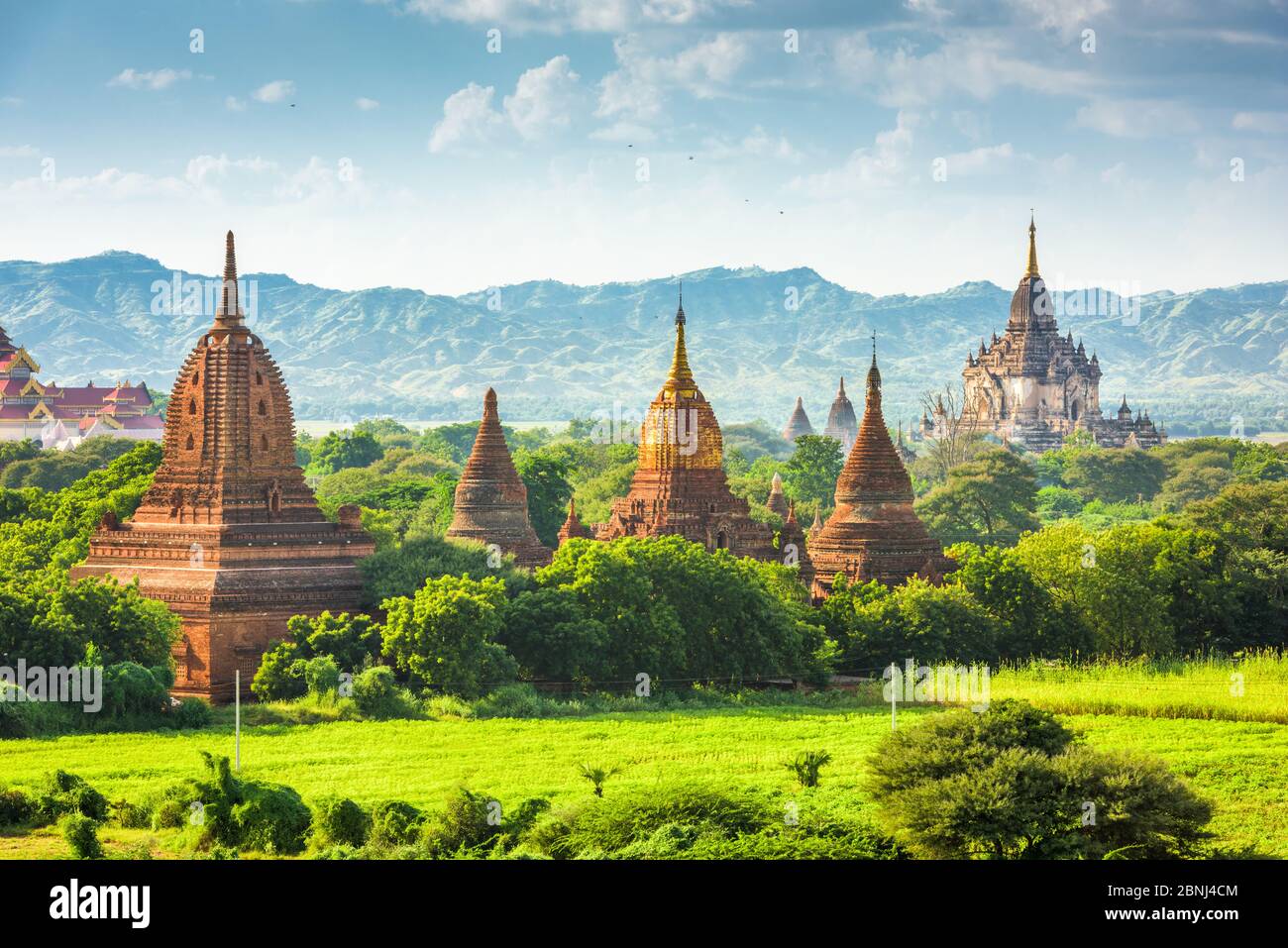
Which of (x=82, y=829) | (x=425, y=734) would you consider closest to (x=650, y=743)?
(x=425, y=734)

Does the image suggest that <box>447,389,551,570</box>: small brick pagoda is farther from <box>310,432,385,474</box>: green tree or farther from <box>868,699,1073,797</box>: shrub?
<box>310,432,385,474</box>: green tree

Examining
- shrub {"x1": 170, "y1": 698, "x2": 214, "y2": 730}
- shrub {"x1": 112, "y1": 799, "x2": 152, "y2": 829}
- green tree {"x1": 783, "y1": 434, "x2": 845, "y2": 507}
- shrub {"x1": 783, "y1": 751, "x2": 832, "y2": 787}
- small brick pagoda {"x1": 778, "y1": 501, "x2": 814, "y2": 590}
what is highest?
green tree {"x1": 783, "y1": 434, "x2": 845, "y2": 507}

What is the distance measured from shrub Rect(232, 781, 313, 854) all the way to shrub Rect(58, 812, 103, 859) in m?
2.24

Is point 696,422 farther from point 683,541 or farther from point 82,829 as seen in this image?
point 82,829

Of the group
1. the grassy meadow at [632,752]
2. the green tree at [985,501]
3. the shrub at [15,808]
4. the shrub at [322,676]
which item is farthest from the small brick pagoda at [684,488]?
the green tree at [985,501]

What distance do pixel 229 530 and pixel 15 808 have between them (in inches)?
659

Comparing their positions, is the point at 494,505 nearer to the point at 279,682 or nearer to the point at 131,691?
the point at 279,682

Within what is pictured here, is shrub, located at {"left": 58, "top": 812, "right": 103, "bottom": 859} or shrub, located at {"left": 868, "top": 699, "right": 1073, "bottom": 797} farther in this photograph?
shrub, located at {"left": 868, "top": 699, "right": 1073, "bottom": 797}

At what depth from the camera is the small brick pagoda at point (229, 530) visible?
50.5m

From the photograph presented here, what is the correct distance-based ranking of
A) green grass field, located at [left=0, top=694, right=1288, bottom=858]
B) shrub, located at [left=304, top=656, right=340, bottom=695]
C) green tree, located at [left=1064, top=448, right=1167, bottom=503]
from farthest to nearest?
1. green tree, located at [left=1064, top=448, right=1167, bottom=503]
2. shrub, located at [left=304, top=656, right=340, bottom=695]
3. green grass field, located at [left=0, top=694, right=1288, bottom=858]

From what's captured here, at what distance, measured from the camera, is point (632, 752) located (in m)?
42.9

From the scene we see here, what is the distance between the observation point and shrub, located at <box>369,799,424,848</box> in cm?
3416

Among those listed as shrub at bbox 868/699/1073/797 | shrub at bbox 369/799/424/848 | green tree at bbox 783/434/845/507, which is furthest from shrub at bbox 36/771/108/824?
green tree at bbox 783/434/845/507

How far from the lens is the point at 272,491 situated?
5438 centimetres
